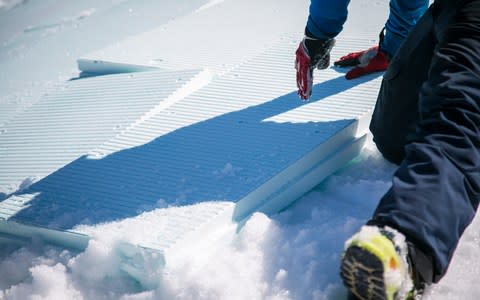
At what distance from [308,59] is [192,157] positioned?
491 mm

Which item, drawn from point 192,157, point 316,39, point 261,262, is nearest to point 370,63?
point 316,39

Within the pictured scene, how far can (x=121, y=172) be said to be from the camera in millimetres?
1482

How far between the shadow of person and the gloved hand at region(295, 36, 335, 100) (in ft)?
0.24

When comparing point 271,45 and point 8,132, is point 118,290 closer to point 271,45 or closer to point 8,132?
point 8,132

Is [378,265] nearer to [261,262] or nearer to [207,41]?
[261,262]

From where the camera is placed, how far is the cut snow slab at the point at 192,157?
1267mm

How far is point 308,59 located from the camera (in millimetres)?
1605

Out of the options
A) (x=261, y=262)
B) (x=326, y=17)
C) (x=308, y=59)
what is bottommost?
(x=261, y=262)

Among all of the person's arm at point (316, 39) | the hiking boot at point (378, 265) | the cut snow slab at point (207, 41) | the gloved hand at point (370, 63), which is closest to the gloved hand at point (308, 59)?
the person's arm at point (316, 39)

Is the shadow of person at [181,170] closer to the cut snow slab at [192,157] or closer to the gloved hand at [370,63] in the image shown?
the cut snow slab at [192,157]

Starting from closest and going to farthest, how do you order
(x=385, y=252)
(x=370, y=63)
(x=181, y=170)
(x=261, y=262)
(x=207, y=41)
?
(x=385, y=252) < (x=261, y=262) < (x=181, y=170) < (x=370, y=63) < (x=207, y=41)

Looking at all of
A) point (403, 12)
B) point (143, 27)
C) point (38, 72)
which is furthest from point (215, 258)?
point (143, 27)

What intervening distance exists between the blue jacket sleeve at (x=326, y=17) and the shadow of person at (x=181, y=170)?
8.5 inches

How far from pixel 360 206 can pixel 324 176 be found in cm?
18
